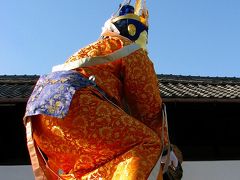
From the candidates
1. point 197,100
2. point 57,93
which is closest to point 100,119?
point 57,93

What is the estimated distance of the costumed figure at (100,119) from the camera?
7.13 feet

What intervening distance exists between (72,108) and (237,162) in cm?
362

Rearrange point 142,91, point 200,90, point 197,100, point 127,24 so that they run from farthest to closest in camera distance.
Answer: point 200,90 < point 197,100 < point 127,24 < point 142,91

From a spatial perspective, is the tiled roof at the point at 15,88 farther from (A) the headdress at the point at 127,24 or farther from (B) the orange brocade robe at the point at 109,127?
(B) the orange brocade robe at the point at 109,127

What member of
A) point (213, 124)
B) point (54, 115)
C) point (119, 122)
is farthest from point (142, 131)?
point (213, 124)

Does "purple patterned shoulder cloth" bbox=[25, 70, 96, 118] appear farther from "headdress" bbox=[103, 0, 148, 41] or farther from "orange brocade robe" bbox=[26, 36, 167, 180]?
"headdress" bbox=[103, 0, 148, 41]

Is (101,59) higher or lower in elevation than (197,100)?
higher

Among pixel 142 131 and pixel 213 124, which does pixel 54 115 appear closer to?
pixel 142 131

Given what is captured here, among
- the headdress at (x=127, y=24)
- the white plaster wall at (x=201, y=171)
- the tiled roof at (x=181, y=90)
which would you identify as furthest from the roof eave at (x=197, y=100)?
the headdress at (x=127, y=24)

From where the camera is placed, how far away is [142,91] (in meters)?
2.36

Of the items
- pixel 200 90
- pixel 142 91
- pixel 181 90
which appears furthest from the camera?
pixel 200 90

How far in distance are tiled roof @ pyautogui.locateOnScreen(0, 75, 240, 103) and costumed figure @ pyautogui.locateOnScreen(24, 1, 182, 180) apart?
2.53 metres

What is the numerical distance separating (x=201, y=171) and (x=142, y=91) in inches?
120

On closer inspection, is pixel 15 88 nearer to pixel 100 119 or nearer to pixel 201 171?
pixel 201 171
